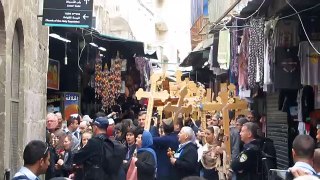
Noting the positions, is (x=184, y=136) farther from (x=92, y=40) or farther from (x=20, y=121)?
(x=92, y=40)

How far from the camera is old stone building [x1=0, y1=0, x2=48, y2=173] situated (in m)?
8.25

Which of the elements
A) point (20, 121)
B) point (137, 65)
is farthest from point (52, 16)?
point (137, 65)

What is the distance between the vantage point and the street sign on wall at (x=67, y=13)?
401 inches

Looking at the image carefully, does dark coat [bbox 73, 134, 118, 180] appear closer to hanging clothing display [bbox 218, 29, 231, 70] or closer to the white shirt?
the white shirt

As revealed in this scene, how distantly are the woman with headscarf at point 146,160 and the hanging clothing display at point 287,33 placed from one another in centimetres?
262

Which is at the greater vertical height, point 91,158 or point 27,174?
point 27,174

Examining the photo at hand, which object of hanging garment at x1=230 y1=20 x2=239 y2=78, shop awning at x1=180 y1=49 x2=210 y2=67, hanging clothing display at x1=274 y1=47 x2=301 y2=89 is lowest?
hanging clothing display at x1=274 y1=47 x2=301 y2=89

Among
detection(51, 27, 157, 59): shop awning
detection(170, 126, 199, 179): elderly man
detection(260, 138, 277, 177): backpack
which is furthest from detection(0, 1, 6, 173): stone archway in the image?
detection(51, 27, 157, 59): shop awning

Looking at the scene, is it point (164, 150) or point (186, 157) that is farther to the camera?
point (164, 150)

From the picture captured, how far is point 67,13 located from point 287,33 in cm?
353

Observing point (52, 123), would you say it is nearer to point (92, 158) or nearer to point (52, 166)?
point (52, 166)

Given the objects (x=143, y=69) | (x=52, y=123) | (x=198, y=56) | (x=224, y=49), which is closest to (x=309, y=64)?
(x=224, y=49)

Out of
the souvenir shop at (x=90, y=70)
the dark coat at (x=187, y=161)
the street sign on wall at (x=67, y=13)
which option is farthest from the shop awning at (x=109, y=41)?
the dark coat at (x=187, y=161)

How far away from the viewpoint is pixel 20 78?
31.3 ft
